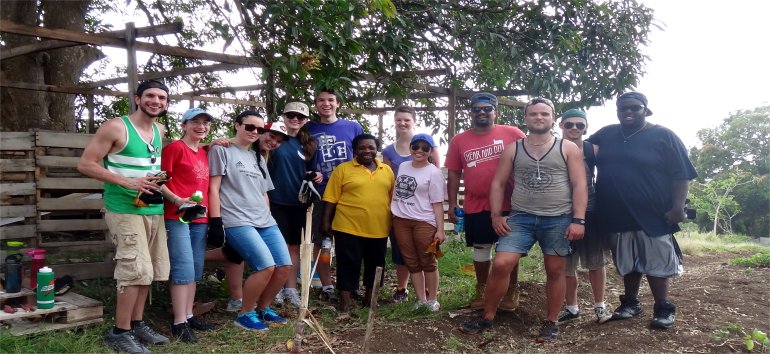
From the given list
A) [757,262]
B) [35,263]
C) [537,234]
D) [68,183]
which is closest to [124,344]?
[35,263]

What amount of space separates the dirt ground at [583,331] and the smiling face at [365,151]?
140 cm

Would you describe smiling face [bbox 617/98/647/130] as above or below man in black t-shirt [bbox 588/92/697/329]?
above

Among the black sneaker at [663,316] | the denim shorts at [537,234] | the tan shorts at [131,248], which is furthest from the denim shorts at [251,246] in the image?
the black sneaker at [663,316]

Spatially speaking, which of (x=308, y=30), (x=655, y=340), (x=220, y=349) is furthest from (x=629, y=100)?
(x=220, y=349)

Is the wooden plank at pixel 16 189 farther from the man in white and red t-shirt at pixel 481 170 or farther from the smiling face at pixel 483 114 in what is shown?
the smiling face at pixel 483 114

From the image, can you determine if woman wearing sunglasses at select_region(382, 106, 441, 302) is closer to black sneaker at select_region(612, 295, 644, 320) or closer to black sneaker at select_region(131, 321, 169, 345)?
black sneaker at select_region(612, 295, 644, 320)

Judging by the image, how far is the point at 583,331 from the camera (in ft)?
15.3

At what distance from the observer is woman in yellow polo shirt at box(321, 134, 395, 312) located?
5.03 meters

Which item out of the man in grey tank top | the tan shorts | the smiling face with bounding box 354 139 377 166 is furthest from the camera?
the smiling face with bounding box 354 139 377 166

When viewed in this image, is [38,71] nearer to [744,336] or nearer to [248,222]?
[248,222]

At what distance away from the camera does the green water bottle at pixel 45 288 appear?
4121 mm

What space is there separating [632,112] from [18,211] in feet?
17.2

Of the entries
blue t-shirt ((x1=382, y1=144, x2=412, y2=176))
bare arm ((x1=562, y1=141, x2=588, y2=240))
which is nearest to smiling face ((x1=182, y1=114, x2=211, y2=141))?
blue t-shirt ((x1=382, y1=144, x2=412, y2=176))

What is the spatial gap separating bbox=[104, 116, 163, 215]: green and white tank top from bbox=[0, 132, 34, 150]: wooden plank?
1701mm
